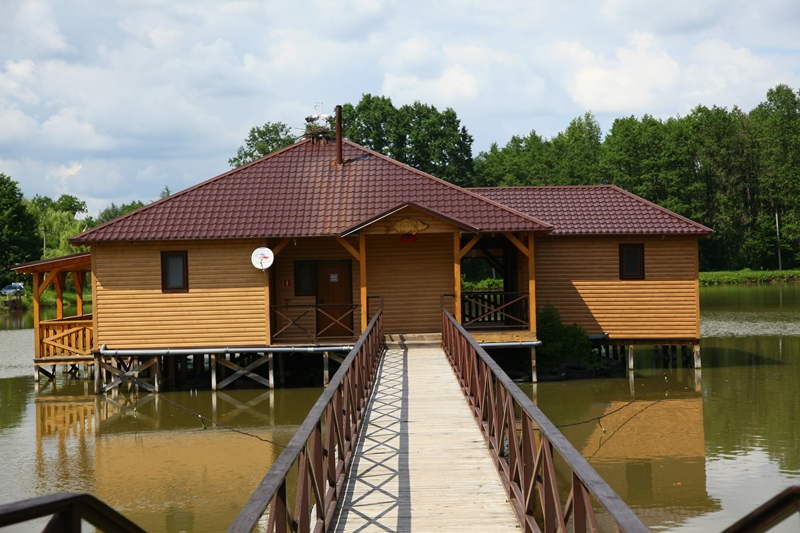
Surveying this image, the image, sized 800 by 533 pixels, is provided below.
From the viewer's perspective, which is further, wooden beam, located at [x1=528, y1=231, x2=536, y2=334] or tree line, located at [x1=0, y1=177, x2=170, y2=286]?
tree line, located at [x1=0, y1=177, x2=170, y2=286]

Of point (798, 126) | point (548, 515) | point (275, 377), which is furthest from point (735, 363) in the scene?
point (798, 126)

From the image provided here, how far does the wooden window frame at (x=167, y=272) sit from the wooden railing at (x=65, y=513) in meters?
17.9

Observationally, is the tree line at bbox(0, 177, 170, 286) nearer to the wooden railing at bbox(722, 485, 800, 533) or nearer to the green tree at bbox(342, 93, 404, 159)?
the green tree at bbox(342, 93, 404, 159)

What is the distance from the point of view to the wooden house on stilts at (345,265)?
20156mm

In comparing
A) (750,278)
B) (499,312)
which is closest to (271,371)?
(499,312)

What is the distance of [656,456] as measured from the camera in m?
13.2

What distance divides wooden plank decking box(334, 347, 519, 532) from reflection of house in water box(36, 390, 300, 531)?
8.10ft

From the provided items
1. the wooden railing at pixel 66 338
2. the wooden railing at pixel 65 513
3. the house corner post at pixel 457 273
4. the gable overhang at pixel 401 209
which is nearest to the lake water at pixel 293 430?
the wooden railing at pixel 66 338

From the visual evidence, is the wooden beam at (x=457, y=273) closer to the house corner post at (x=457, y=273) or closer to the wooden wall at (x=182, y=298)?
the house corner post at (x=457, y=273)

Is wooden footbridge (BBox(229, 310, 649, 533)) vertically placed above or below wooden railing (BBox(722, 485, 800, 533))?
below

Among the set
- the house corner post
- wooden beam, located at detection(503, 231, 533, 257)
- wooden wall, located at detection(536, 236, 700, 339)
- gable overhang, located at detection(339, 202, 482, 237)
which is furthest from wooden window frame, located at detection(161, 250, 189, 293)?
wooden wall, located at detection(536, 236, 700, 339)

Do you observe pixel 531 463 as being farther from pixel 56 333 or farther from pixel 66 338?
pixel 56 333

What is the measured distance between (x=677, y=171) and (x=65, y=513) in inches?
2471

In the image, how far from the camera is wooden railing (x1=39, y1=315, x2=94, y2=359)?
21.9m
